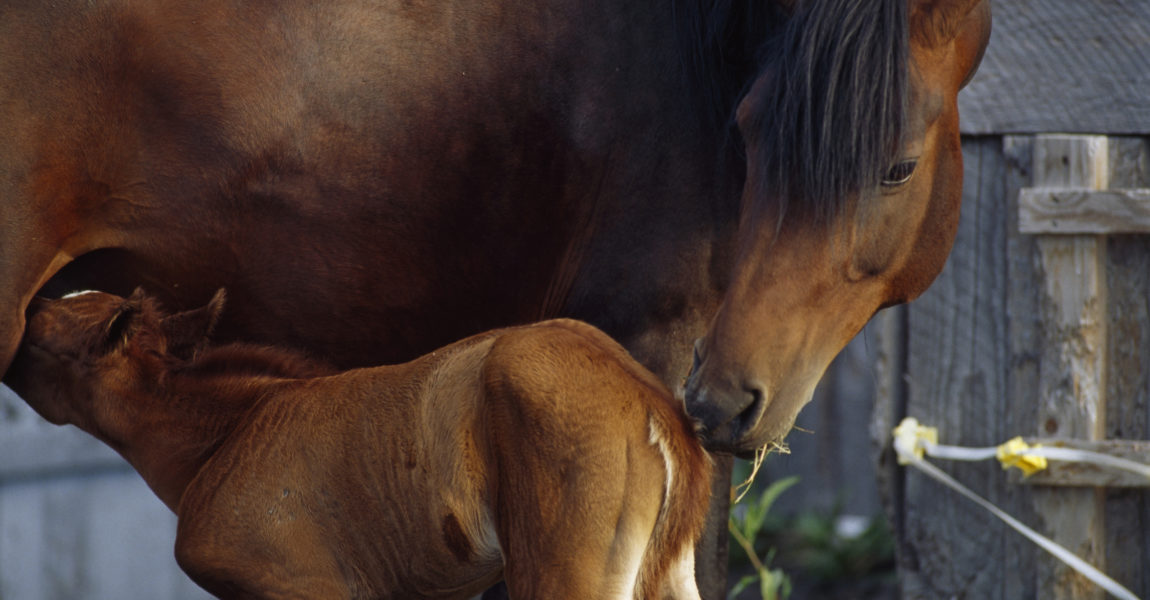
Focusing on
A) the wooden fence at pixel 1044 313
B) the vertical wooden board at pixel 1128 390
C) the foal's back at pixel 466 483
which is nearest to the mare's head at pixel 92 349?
the foal's back at pixel 466 483

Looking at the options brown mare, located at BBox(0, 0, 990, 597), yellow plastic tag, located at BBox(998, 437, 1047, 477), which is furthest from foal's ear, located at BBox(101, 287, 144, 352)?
yellow plastic tag, located at BBox(998, 437, 1047, 477)

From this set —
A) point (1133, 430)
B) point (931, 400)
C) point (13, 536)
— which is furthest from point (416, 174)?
point (13, 536)

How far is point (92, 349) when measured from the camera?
304cm

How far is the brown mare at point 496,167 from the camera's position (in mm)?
2566

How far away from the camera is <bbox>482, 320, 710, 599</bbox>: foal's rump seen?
2.51 m

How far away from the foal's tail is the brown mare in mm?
111

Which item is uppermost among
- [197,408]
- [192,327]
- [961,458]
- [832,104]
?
[832,104]

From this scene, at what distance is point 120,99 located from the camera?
9.22 feet

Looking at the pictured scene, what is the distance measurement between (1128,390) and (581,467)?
2.44 meters

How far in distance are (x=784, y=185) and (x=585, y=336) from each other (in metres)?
0.56

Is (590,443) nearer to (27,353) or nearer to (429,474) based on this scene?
(429,474)

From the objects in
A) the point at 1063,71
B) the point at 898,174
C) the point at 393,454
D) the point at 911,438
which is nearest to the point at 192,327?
the point at 393,454

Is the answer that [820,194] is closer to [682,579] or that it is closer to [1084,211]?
[682,579]

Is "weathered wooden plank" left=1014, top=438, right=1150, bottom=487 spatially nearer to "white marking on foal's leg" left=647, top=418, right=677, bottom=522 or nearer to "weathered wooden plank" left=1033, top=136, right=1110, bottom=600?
"weathered wooden plank" left=1033, top=136, right=1110, bottom=600
